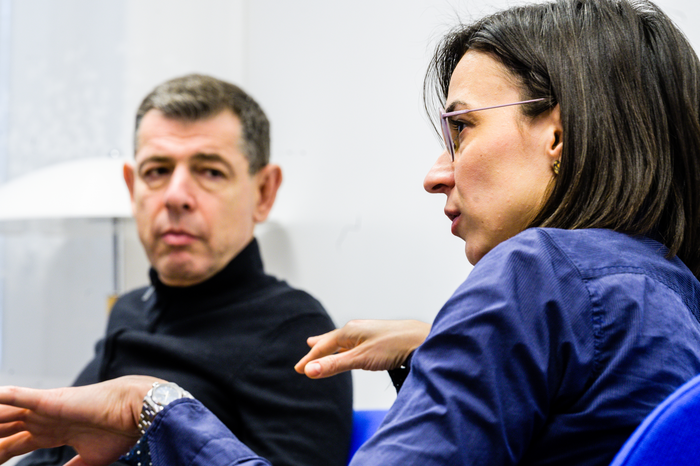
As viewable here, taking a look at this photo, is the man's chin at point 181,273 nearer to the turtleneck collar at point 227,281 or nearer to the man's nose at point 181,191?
the turtleneck collar at point 227,281

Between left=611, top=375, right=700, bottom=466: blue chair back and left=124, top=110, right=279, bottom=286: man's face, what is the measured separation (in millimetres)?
1100

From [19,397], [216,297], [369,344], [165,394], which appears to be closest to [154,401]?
Result: [165,394]

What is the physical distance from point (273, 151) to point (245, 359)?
1.18m

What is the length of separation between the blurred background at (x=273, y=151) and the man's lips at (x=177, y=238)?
430 millimetres

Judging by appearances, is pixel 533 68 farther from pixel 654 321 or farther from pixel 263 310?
pixel 263 310

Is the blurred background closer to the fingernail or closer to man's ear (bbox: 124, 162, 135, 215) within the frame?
man's ear (bbox: 124, 162, 135, 215)

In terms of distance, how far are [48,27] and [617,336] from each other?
2129 mm

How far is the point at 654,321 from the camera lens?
0.53 m

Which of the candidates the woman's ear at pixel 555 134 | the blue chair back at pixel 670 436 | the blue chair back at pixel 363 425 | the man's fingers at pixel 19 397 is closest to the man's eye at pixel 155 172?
the blue chair back at pixel 363 425

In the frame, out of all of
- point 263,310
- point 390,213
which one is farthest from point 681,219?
point 390,213

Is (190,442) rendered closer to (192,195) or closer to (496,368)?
(496,368)

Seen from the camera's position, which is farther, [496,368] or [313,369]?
[313,369]

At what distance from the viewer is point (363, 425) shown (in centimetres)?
116

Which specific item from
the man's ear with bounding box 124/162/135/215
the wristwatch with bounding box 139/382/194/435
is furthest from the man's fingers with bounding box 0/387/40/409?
the man's ear with bounding box 124/162/135/215
